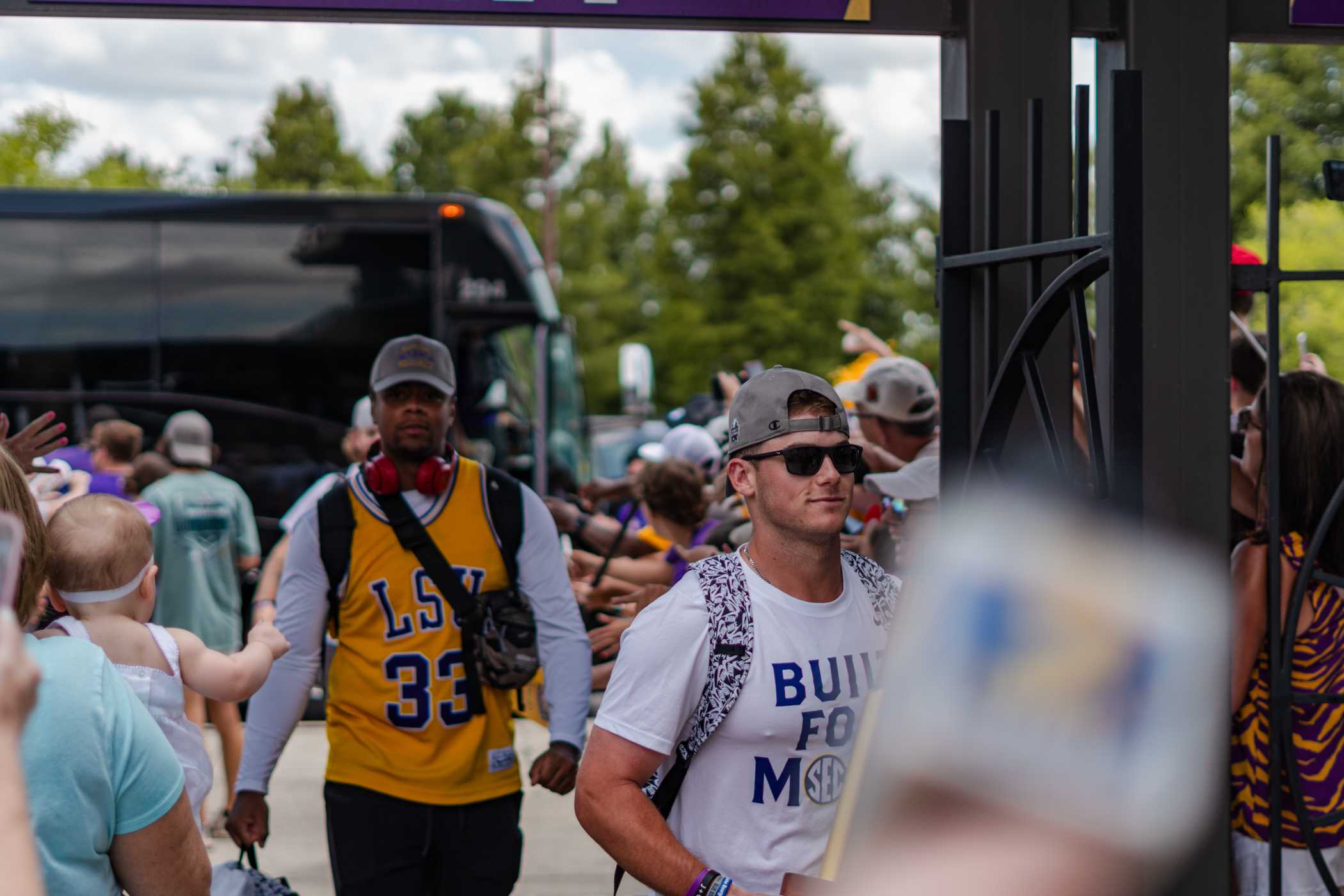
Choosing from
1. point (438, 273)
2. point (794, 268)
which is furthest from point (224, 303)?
point (794, 268)

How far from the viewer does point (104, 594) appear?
296 cm

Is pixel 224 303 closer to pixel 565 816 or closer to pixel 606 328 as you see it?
pixel 565 816

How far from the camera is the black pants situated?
399 centimetres

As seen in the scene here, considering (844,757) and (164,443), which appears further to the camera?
(164,443)

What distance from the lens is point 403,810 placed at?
4.00m

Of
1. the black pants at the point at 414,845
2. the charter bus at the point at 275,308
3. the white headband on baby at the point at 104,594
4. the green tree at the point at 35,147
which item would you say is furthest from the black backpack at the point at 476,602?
the green tree at the point at 35,147

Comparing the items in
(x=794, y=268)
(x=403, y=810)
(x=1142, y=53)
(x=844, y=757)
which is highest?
(x=794, y=268)

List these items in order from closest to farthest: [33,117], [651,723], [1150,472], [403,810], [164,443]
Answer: [651,723] → [1150,472] → [403,810] → [164,443] → [33,117]

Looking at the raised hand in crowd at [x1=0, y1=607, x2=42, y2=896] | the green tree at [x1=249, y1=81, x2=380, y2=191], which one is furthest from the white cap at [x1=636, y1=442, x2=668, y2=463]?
the green tree at [x1=249, y1=81, x2=380, y2=191]

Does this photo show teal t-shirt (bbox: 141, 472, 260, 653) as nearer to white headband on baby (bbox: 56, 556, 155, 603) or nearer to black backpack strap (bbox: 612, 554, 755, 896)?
white headband on baby (bbox: 56, 556, 155, 603)

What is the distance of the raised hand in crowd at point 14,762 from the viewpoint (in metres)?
1.31

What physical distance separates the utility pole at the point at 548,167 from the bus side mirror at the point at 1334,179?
100ft

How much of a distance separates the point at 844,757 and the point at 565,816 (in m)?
5.13

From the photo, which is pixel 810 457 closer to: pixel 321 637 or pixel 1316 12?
pixel 1316 12
